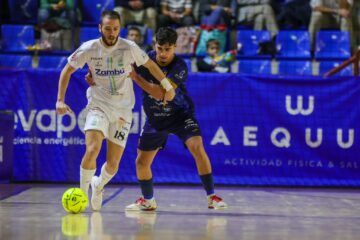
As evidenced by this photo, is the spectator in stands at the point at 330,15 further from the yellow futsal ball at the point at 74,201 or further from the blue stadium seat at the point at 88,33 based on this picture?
the yellow futsal ball at the point at 74,201

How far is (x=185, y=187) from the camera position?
31.9 feet

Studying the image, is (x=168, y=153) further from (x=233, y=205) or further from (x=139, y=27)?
(x=139, y=27)

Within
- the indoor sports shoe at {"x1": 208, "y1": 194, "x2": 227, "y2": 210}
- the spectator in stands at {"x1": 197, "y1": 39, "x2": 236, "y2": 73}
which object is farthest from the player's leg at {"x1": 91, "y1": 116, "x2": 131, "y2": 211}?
the spectator in stands at {"x1": 197, "y1": 39, "x2": 236, "y2": 73}

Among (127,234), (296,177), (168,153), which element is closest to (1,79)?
(168,153)

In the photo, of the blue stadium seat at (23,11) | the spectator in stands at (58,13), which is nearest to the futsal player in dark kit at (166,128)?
the spectator in stands at (58,13)

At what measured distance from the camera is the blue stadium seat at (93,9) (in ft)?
45.3

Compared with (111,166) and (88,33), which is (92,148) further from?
(88,33)

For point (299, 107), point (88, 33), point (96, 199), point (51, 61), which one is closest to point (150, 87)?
point (96, 199)

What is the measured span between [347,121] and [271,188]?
1.42 m

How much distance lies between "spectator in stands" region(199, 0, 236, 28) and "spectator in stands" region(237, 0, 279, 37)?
0.71 ft

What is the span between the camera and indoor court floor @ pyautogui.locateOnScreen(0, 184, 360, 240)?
223 inches

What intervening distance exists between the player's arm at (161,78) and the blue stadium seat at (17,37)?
265 inches

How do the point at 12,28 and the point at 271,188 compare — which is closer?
the point at 271,188

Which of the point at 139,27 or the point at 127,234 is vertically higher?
the point at 139,27
